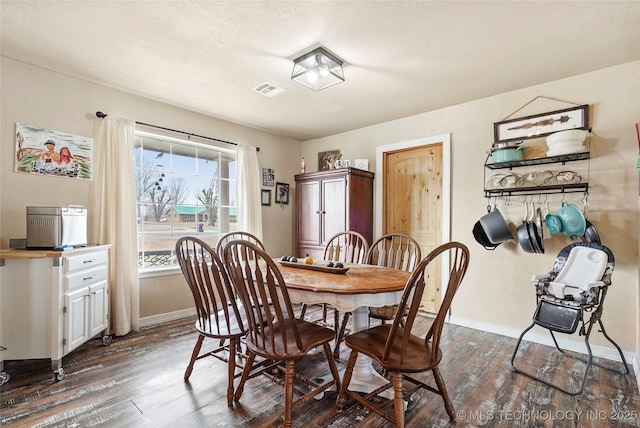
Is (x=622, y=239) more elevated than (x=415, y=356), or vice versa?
(x=622, y=239)

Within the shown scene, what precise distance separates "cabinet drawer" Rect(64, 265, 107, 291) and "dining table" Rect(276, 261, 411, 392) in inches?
61.3

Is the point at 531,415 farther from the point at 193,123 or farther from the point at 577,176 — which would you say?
the point at 193,123

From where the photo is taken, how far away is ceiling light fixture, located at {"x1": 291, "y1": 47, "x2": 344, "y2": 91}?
2.29 m

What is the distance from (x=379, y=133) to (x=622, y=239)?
8.56 ft

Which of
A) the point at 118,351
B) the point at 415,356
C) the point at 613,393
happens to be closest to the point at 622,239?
the point at 613,393

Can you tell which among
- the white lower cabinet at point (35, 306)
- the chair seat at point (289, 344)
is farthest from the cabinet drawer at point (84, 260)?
the chair seat at point (289, 344)

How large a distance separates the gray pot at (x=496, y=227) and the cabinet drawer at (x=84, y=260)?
3.53 metres

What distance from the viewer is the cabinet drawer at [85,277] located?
2210mm

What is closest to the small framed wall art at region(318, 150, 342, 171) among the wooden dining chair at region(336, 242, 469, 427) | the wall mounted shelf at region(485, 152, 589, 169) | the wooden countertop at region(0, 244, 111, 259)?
the wall mounted shelf at region(485, 152, 589, 169)

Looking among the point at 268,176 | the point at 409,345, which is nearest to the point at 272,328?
the point at 409,345

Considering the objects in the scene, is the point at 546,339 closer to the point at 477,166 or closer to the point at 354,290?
the point at 477,166

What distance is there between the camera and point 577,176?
2.59 m

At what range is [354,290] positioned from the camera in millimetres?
1588

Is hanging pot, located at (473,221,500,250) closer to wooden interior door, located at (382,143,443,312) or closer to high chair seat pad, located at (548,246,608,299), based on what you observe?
wooden interior door, located at (382,143,443,312)
